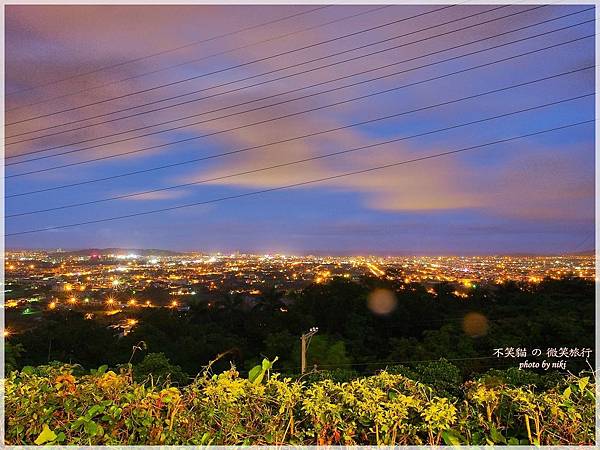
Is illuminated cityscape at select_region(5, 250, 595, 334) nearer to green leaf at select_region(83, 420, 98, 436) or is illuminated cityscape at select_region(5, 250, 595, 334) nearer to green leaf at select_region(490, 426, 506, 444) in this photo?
green leaf at select_region(83, 420, 98, 436)

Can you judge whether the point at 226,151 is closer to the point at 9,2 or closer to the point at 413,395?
the point at 9,2

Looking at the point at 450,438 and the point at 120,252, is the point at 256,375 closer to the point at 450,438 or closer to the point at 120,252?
the point at 450,438

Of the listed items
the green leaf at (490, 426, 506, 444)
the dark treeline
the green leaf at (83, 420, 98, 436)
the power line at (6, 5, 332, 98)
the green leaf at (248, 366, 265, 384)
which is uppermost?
the power line at (6, 5, 332, 98)

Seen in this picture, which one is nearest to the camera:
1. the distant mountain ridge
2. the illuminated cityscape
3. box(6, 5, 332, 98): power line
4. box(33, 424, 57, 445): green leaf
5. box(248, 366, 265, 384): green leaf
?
box(33, 424, 57, 445): green leaf

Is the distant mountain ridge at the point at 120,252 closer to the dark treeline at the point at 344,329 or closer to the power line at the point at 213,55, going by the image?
the dark treeline at the point at 344,329

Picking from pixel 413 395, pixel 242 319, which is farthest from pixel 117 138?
pixel 242 319

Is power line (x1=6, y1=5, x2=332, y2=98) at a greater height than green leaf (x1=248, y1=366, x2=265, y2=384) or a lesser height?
greater

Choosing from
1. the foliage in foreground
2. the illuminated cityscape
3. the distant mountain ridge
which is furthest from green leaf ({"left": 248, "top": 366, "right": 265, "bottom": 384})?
the distant mountain ridge

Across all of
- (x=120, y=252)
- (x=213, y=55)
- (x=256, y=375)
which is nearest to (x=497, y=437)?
(x=256, y=375)
